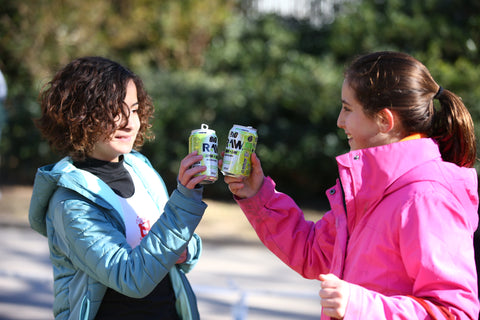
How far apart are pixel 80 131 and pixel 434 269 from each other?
1.30 meters

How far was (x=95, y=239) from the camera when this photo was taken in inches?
68.2

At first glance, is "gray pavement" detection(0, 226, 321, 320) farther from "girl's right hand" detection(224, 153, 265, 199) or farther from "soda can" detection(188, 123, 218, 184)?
"soda can" detection(188, 123, 218, 184)

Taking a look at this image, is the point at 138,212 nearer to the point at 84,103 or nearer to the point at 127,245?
the point at 127,245

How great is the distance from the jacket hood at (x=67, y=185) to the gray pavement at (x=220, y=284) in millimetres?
1733

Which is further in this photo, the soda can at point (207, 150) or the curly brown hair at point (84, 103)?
the curly brown hair at point (84, 103)

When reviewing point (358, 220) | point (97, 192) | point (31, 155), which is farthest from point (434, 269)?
point (31, 155)

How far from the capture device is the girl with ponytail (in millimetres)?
1442

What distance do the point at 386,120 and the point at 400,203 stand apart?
33 centimetres

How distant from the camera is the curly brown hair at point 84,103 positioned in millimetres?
1910

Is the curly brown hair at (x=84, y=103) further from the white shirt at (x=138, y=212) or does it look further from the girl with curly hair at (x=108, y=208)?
the white shirt at (x=138, y=212)

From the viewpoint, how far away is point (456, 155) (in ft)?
5.90

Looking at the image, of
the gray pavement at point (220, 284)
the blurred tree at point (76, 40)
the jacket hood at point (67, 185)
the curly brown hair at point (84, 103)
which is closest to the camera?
the jacket hood at point (67, 185)

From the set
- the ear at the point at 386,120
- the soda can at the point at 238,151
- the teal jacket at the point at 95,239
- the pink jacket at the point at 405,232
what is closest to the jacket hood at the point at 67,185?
the teal jacket at the point at 95,239

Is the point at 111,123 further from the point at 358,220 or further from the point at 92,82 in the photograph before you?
the point at 358,220
